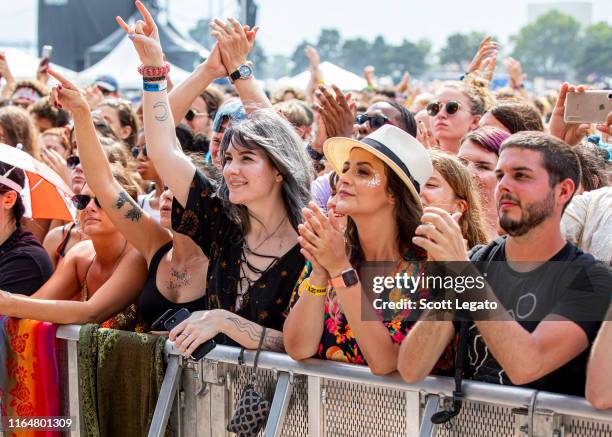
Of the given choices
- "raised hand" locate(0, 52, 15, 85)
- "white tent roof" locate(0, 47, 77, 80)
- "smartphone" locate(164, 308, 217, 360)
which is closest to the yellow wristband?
"smartphone" locate(164, 308, 217, 360)

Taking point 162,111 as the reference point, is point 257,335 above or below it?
below

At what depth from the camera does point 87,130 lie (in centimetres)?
430

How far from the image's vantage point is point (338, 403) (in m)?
3.31

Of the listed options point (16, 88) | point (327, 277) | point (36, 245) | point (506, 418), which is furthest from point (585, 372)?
point (16, 88)

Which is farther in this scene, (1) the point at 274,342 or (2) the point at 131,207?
(2) the point at 131,207

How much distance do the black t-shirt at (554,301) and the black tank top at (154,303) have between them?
1439 mm

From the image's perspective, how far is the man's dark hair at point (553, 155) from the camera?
304 cm

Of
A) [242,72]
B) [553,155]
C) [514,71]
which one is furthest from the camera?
[514,71]

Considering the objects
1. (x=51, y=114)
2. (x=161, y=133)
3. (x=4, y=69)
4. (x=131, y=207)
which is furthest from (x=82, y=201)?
(x=4, y=69)

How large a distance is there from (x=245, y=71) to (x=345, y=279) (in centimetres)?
178

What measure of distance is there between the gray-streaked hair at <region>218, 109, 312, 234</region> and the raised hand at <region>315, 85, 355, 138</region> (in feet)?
3.22

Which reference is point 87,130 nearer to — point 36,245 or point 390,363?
point 36,245

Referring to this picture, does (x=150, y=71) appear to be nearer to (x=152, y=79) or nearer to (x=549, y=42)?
(x=152, y=79)

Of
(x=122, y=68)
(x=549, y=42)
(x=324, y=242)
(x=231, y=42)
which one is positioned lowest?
(x=324, y=242)
